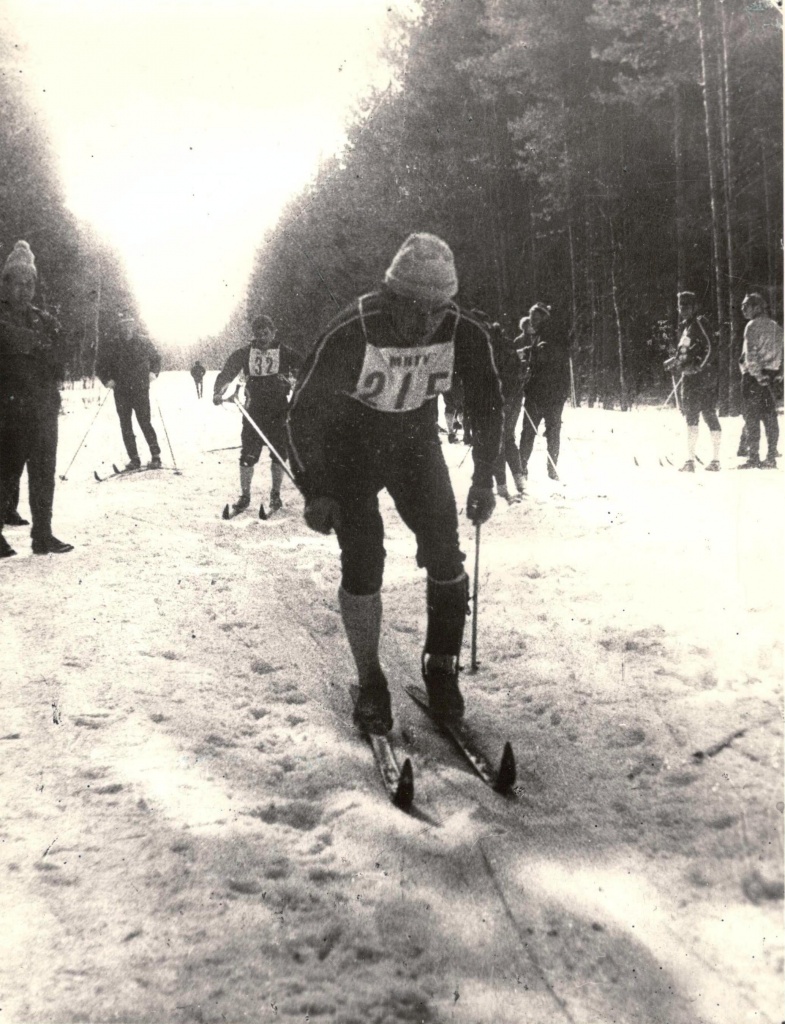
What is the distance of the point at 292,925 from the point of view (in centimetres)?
218

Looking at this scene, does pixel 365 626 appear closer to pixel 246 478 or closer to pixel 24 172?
pixel 24 172

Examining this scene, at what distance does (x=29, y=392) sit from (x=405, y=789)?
466 cm

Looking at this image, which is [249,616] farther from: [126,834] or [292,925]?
[292,925]

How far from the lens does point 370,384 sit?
10.6 feet

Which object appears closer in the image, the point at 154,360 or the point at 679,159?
the point at 154,360

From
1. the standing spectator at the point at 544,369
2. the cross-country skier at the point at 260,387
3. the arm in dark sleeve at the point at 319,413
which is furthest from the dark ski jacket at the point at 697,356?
the arm in dark sleeve at the point at 319,413

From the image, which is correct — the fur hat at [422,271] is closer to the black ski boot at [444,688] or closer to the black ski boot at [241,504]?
the black ski boot at [444,688]

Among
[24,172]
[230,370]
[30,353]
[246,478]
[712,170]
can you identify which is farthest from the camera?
[246,478]

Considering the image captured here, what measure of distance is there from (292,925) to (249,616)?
2863mm

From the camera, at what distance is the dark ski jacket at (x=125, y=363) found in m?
11.4

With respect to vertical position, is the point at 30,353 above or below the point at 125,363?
below

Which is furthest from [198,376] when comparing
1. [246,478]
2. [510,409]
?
[510,409]

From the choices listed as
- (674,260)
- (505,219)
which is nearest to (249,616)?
(505,219)

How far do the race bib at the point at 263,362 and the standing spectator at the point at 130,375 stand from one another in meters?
3.23
